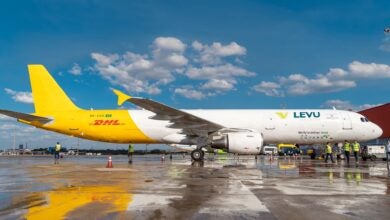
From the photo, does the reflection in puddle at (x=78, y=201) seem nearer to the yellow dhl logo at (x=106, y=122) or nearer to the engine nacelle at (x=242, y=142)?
the engine nacelle at (x=242, y=142)

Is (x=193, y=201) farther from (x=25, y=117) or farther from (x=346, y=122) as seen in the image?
(x=346, y=122)

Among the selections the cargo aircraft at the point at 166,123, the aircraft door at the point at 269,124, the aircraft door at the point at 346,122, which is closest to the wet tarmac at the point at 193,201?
the cargo aircraft at the point at 166,123

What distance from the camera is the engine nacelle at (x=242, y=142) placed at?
74.6 feet

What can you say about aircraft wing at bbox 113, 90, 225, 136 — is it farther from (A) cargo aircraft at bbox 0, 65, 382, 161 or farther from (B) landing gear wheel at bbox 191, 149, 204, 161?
(B) landing gear wheel at bbox 191, 149, 204, 161

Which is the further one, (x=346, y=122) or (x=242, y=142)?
(x=346, y=122)

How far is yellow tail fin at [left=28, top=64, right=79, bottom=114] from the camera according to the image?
88.4ft

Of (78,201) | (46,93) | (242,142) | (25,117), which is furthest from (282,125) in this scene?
(78,201)

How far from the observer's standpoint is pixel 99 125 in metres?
26.3

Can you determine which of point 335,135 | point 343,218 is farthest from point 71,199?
point 335,135

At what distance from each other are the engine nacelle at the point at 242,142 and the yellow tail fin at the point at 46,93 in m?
11.7

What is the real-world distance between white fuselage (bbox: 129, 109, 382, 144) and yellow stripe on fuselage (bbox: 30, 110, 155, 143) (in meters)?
0.63

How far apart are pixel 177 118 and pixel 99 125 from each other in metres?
6.26

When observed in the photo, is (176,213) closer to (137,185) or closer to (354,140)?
(137,185)

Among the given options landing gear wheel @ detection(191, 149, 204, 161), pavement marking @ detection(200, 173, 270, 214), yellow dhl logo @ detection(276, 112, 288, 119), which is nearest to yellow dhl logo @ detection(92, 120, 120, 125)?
landing gear wheel @ detection(191, 149, 204, 161)
